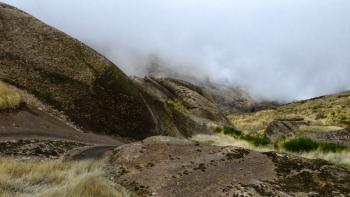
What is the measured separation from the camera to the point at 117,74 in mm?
25250

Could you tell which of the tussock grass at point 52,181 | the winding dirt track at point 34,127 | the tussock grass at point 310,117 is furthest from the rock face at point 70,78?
the tussock grass at point 310,117

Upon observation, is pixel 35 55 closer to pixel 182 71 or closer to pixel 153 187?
pixel 153 187

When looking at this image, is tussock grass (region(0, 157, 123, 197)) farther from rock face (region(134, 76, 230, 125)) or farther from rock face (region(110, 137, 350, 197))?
rock face (region(134, 76, 230, 125))

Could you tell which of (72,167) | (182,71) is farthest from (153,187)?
(182,71)

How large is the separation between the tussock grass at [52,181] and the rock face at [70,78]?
11798 mm

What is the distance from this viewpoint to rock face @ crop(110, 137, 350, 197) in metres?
9.91

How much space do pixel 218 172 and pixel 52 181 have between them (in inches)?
143

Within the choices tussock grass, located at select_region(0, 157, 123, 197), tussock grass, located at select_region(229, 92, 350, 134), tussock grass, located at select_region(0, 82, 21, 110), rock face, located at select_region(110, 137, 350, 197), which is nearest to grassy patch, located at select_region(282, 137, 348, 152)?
rock face, located at select_region(110, 137, 350, 197)

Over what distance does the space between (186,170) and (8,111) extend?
31.4 feet

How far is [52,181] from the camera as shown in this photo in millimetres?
9484

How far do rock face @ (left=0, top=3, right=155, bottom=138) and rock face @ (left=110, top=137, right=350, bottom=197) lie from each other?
1060 cm

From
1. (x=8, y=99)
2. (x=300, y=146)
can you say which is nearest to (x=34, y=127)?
(x=8, y=99)

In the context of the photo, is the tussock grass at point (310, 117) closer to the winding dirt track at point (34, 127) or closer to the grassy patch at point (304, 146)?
the grassy patch at point (304, 146)

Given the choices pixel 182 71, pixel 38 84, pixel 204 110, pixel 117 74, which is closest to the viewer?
pixel 38 84
